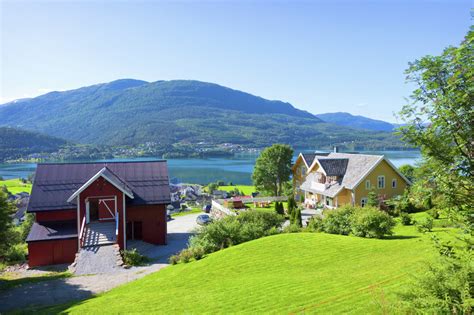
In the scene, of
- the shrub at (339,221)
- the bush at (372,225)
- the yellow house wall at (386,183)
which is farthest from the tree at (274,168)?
the bush at (372,225)

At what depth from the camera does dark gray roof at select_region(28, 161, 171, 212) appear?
2611 cm

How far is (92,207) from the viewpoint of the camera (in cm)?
2719

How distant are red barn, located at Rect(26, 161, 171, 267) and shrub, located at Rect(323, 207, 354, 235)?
13.1 m

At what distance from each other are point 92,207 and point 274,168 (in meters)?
30.0

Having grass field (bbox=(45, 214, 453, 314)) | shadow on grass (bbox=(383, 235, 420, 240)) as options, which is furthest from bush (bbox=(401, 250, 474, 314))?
shadow on grass (bbox=(383, 235, 420, 240))

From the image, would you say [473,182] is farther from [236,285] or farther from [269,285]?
[236,285]

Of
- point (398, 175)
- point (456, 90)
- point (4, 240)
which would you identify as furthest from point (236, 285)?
point (398, 175)

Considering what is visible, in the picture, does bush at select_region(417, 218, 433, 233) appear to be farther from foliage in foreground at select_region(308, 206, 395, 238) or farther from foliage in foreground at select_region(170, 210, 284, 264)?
foliage in foreground at select_region(170, 210, 284, 264)

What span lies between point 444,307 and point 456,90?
13.6ft

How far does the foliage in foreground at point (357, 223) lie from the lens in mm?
18406

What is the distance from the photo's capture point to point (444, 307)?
6508 millimetres

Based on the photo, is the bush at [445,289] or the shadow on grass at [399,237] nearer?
the bush at [445,289]

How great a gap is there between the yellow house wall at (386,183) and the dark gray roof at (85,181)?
19.2 meters

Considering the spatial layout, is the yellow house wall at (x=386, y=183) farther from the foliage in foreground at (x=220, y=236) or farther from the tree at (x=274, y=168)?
the tree at (x=274, y=168)
